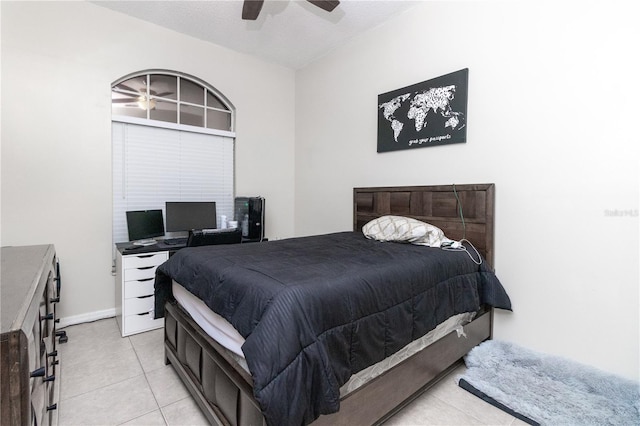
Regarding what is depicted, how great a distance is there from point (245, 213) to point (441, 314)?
2.58 m

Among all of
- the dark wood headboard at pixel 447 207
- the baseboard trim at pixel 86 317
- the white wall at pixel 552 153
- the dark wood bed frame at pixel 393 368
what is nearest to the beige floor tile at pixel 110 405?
the dark wood bed frame at pixel 393 368

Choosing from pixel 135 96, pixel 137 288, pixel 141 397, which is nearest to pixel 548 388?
pixel 141 397

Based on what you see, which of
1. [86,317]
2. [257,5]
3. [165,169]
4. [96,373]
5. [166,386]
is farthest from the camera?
[165,169]

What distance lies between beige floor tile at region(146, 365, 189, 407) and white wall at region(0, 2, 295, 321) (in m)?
1.45

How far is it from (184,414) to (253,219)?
7.15 ft

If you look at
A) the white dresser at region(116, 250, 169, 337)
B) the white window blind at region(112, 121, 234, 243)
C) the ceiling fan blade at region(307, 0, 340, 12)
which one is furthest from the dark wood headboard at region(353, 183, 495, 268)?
the white dresser at region(116, 250, 169, 337)

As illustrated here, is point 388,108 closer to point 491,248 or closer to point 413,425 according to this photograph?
point 491,248

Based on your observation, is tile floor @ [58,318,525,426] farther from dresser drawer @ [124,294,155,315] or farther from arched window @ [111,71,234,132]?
arched window @ [111,71,234,132]

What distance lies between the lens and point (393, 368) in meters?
1.53

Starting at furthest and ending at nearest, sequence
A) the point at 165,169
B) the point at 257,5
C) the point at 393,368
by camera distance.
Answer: the point at 165,169, the point at 257,5, the point at 393,368

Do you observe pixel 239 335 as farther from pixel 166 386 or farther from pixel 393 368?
pixel 166 386

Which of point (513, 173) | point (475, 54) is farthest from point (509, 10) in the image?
point (513, 173)

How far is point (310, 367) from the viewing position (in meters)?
1.09

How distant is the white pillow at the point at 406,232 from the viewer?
7.50ft
